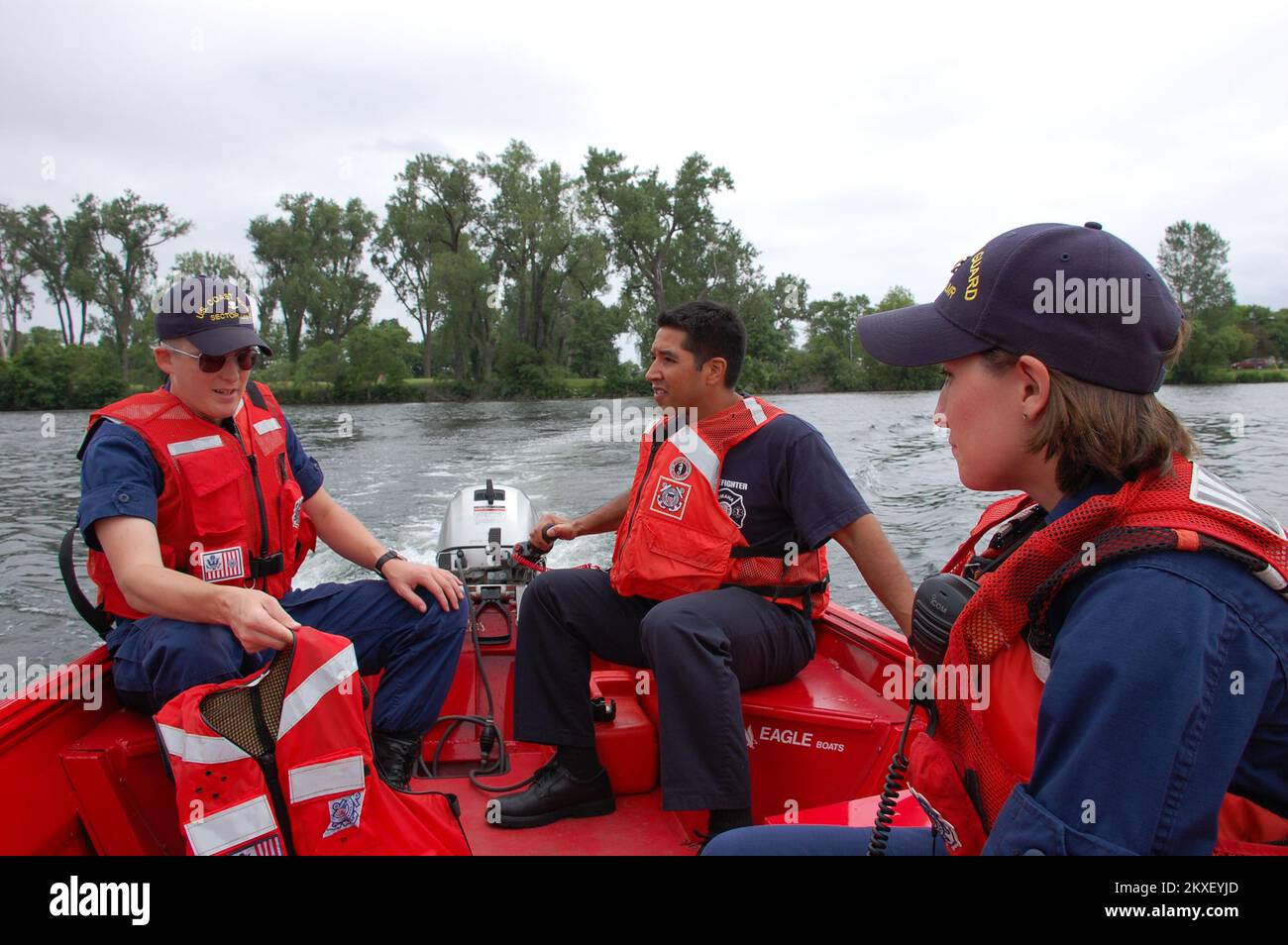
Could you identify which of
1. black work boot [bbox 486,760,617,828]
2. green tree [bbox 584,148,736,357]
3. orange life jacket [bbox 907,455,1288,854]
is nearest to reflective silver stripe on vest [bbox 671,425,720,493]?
black work boot [bbox 486,760,617,828]

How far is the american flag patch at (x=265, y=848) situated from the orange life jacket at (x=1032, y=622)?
1.32 metres

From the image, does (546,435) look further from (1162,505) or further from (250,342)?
(1162,505)

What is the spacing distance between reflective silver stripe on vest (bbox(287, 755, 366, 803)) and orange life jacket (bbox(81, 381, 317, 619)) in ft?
2.58

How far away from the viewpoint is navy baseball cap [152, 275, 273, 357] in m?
2.33

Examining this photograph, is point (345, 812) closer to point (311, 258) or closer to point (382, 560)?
point (382, 560)

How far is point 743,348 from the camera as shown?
297 centimetres

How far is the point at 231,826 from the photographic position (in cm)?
175

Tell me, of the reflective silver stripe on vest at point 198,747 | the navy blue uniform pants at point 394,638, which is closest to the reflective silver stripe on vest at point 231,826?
the reflective silver stripe on vest at point 198,747

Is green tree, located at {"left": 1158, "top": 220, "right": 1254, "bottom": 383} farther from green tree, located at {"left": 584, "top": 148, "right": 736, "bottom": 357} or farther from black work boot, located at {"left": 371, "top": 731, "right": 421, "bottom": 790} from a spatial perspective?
black work boot, located at {"left": 371, "top": 731, "right": 421, "bottom": 790}

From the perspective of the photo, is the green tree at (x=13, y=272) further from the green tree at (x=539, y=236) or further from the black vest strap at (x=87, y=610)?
the black vest strap at (x=87, y=610)

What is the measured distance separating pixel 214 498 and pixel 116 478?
0.25 metres

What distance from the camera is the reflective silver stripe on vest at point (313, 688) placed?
1785mm

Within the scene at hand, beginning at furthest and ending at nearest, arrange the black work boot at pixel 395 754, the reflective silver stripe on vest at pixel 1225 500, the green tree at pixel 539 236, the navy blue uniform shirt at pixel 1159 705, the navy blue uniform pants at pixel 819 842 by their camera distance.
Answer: the green tree at pixel 539 236 → the black work boot at pixel 395 754 → the navy blue uniform pants at pixel 819 842 → the reflective silver stripe on vest at pixel 1225 500 → the navy blue uniform shirt at pixel 1159 705
